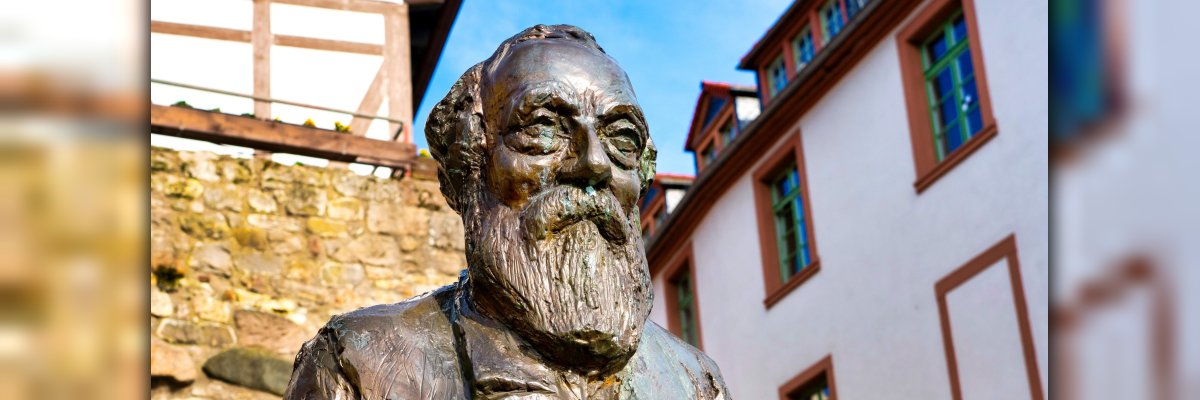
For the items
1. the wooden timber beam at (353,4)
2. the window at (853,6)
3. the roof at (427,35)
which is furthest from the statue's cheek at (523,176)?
the window at (853,6)

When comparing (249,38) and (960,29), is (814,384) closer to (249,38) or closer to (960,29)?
(960,29)

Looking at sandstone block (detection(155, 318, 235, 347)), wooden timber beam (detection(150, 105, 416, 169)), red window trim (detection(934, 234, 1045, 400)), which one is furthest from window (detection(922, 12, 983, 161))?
sandstone block (detection(155, 318, 235, 347))

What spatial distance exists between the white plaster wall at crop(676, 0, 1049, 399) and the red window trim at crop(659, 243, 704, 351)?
119 centimetres

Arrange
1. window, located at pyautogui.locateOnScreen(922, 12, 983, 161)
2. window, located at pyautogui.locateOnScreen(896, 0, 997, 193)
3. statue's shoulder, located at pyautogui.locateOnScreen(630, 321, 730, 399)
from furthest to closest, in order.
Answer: window, located at pyautogui.locateOnScreen(922, 12, 983, 161), window, located at pyautogui.locateOnScreen(896, 0, 997, 193), statue's shoulder, located at pyautogui.locateOnScreen(630, 321, 730, 399)

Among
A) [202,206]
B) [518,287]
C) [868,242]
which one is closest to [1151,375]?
[518,287]

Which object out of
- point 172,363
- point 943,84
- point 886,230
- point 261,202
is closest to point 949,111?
point 943,84

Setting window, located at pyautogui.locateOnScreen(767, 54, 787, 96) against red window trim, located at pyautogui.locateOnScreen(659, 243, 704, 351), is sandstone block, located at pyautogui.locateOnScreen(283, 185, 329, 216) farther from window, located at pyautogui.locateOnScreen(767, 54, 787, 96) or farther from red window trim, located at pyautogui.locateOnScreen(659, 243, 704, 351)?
red window trim, located at pyautogui.locateOnScreen(659, 243, 704, 351)

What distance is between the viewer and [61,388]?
0.51m

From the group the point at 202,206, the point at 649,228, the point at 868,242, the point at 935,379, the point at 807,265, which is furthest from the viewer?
the point at 649,228

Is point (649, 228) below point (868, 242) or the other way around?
the other way around

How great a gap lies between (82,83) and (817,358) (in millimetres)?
18048

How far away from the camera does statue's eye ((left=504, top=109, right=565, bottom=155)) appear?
99.9 inches

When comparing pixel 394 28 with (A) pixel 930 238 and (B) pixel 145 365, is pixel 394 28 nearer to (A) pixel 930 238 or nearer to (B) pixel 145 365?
(A) pixel 930 238

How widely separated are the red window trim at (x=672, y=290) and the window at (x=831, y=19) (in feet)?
15.5
